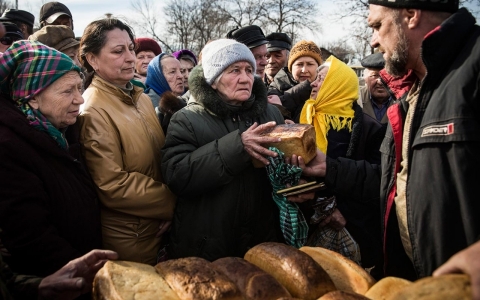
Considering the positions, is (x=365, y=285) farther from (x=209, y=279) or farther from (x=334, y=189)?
(x=334, y=189)

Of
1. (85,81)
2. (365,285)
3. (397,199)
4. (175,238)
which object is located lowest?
(175,238)

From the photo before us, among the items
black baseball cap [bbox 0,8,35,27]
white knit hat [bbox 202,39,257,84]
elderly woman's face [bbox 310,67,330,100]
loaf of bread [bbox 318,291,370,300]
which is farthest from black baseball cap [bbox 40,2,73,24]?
loaf of bread [bbox 318,291,370,300]

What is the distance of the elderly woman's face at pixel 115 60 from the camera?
2.80 m

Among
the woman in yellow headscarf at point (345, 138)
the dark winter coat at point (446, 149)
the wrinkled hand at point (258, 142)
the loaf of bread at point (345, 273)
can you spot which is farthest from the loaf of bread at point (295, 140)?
the loaf of bread at point (345, 273)

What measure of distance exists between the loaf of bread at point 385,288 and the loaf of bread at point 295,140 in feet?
3.31

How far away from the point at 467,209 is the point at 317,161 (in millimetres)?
1082

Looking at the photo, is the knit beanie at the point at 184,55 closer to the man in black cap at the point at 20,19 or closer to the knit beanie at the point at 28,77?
the man in black cap at the point at 20,19

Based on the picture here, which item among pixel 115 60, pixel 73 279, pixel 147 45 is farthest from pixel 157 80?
pixel 73 279

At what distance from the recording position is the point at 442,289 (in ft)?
3.12

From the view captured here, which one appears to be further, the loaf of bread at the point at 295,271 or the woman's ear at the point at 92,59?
the woman's ear at the point at 92,59

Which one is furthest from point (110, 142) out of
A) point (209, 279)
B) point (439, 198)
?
point (439, 198)

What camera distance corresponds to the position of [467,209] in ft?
5.25

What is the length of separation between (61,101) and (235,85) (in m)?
1.13

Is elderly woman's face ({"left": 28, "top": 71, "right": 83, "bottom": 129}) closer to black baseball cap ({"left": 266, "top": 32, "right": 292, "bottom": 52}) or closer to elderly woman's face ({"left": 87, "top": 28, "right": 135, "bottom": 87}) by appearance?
elderly woman's face ({"left": 87, "top": 28, "right": 135, "bottom": 87})
